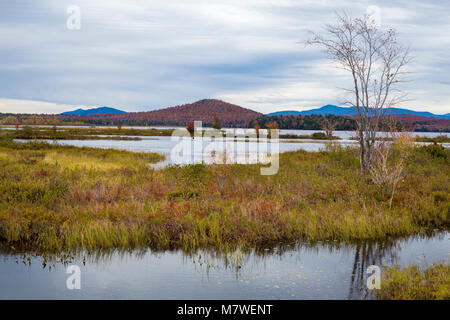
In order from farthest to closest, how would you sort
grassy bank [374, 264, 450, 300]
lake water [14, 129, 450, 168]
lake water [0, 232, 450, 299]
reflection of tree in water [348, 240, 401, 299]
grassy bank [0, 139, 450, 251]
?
lake water [14, 129, 450, 168] < grassy bank [0, 139, 450, 251] < reflection of tree in water [348, 240, 401, 299] < lake water [0, 232, 450, 299] < grassy bank [374, 264, 450, 300]

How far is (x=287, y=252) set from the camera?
11547mm

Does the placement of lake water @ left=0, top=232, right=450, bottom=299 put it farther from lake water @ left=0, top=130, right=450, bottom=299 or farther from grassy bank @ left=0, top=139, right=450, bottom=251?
grassy bank @ left=0, top=139, right=450, bottom=251

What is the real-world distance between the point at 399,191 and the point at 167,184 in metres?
10.7

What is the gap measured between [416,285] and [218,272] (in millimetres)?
4549

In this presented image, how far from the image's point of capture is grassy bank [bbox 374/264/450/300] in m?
7.80

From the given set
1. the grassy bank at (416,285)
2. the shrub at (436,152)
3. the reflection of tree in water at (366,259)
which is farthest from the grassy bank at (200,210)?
the shrub at (436,152)

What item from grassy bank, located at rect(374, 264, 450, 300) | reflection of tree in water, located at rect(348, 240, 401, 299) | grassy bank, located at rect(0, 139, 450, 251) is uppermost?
grassy bank, located at rect(0, 139, 450, 251)

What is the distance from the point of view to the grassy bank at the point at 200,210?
1192cm

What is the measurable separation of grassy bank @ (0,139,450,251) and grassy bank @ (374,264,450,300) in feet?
12.7

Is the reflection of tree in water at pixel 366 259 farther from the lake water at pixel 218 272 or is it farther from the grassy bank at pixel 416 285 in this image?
the grassy bank at pixel 416 285

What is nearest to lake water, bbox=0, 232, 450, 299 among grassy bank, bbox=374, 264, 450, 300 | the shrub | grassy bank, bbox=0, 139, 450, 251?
grassy bank, bbox=374, 264, 450, 300

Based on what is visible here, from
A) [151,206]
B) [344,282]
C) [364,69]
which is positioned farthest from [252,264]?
[364,69]
